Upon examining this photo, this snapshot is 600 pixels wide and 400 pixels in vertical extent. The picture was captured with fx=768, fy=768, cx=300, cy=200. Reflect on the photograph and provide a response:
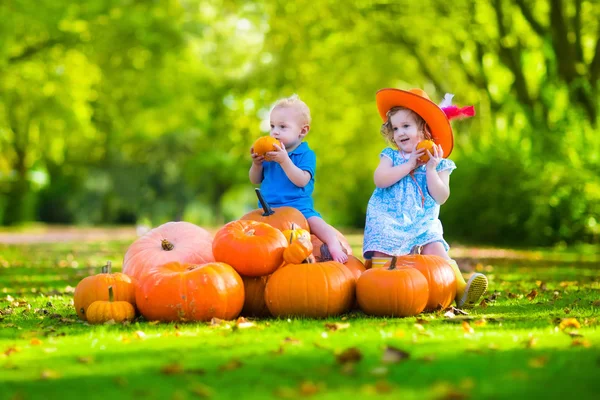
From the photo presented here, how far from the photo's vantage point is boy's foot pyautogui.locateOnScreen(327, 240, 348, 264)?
20.1ft

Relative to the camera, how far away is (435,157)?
6.22 metres

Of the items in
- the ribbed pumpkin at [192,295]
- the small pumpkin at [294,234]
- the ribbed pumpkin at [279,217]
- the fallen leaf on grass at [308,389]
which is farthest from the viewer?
the ribbed pumpkin at [279,217]

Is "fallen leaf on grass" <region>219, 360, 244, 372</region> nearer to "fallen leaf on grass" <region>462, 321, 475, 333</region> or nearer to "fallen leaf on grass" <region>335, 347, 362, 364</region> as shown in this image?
"fallen leaf on grass" <region>335, 347, 362, 364</region>

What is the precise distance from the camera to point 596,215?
608 inches

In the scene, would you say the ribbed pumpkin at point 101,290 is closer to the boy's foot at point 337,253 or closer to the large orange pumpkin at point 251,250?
the large orange pumpkin at point 251,250

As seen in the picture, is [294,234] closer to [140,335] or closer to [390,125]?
[390,125]

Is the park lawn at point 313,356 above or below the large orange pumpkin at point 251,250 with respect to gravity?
below

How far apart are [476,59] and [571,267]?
41.7 ft

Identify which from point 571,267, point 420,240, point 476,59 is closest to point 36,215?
point 476,59

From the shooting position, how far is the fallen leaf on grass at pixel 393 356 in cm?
367

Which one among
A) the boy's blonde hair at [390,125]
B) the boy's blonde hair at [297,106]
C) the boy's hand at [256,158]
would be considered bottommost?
the boy's hand at [256,158]

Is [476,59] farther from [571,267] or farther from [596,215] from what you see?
[571,267]

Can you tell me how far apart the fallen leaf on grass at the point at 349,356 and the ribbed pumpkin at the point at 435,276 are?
2005 mm

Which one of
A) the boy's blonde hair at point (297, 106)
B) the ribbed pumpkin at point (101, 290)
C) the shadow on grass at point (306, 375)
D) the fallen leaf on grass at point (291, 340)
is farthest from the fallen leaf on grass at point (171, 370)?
the boy's blonde hair at point (297, 106)
